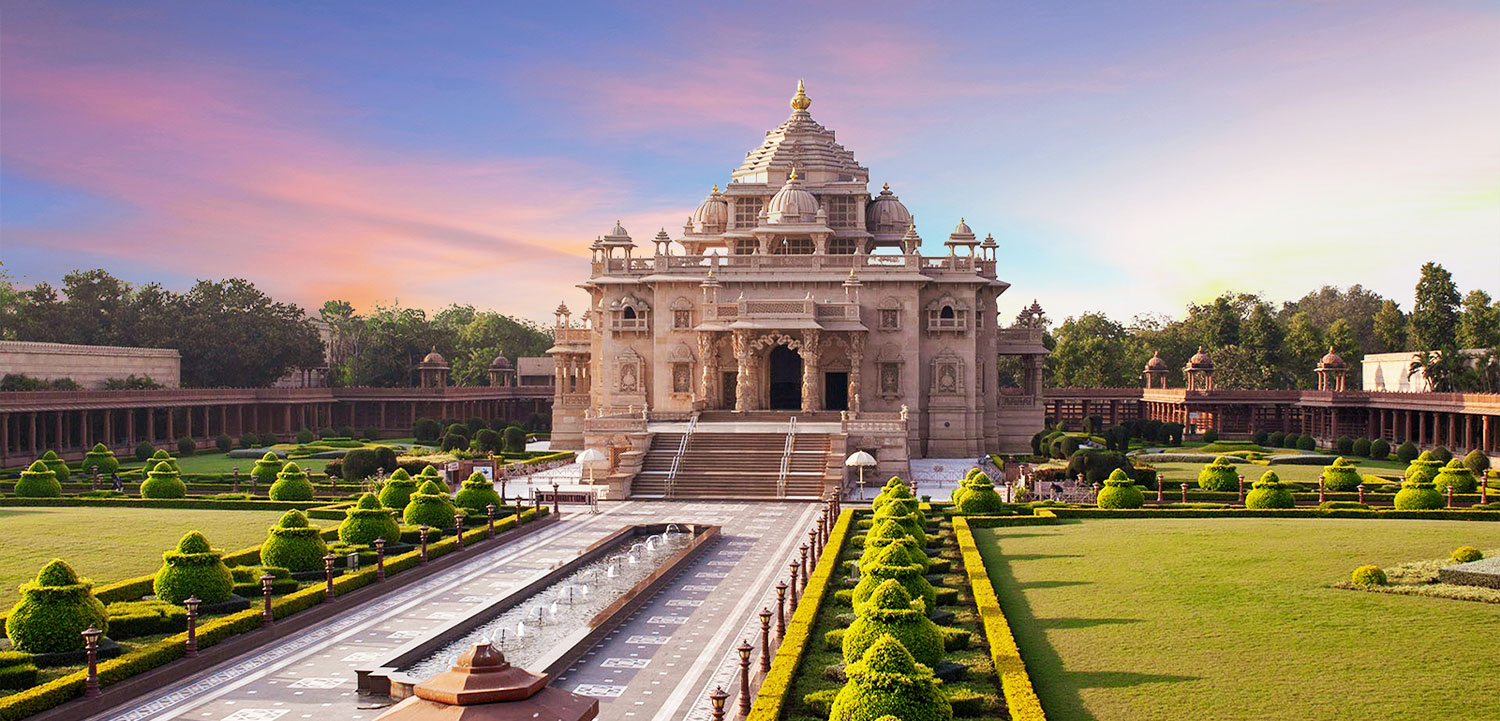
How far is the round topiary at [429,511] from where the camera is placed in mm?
31656

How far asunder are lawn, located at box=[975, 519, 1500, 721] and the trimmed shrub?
14.0 metres

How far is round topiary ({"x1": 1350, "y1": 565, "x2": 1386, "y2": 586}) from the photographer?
21.8 meters

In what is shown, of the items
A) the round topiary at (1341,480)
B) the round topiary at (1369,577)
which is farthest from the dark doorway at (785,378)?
the round topiary at (1369,577)

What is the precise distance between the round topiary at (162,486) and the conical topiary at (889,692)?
32583 mm

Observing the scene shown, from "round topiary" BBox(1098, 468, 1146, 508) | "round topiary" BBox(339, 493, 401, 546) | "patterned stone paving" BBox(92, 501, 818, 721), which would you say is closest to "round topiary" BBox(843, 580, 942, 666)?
"patterned stone paving" BBox(92, 501, 818, 721)

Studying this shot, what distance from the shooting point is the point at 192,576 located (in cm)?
2148

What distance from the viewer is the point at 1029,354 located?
203ft

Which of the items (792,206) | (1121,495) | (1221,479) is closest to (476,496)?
(1121,495)

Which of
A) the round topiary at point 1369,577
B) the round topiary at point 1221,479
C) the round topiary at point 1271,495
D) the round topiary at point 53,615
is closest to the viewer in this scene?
the round topiary at point 53,615

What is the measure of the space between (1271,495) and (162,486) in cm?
3252

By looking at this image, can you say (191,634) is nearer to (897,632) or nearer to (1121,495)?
(897,632)

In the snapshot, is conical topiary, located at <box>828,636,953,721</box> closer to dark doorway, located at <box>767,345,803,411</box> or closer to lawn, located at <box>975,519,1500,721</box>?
lawn, located at <box>975,519,1500,721</box>

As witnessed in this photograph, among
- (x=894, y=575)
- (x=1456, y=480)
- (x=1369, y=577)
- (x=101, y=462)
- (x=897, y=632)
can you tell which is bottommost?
(x=1369, y=577)

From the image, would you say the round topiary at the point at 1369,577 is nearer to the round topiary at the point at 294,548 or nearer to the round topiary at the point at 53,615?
the round topiary at the point at 294,548
